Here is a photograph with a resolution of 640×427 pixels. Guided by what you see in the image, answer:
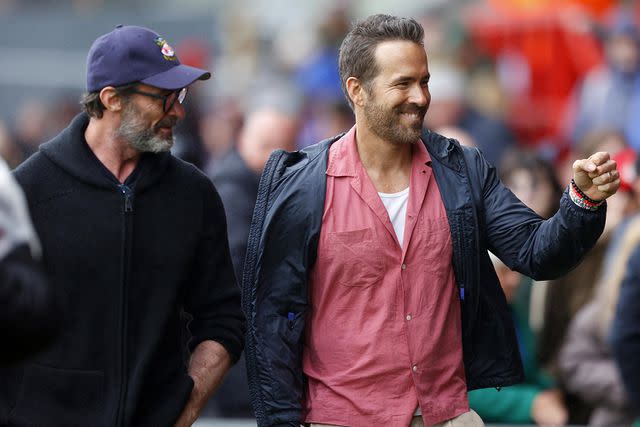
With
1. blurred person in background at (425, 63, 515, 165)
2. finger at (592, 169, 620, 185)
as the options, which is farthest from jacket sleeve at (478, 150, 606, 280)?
blurred person in background at (425, 63, 515, 165)

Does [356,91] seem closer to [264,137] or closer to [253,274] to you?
[253,274]

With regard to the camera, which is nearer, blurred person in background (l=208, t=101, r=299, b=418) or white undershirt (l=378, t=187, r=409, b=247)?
white undershirt (l=378, t=187, r=409, b=247)

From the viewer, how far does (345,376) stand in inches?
203

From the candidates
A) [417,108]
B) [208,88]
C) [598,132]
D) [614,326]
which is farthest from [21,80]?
[417,108]

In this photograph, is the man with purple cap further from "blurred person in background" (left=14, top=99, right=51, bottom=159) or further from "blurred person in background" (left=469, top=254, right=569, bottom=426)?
"blurred person in background" (left=14, top=99, right=51, bottom=159)

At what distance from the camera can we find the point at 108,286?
5.04 m

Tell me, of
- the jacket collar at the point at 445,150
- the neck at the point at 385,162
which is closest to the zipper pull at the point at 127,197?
the neck at the point at 385,162

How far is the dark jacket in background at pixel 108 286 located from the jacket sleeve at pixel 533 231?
1.10 meters

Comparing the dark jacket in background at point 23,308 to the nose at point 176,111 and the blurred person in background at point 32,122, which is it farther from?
the blurred person in background at point 32,122

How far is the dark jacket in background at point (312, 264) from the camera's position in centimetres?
516

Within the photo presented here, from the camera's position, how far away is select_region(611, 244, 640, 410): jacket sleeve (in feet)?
22.4

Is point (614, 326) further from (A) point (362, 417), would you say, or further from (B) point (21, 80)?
(B) point (21, 80)

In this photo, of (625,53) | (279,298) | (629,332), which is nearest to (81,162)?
(279,298)

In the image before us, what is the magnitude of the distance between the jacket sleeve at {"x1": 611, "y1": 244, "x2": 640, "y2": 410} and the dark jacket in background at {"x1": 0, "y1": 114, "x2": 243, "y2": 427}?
2477mm
